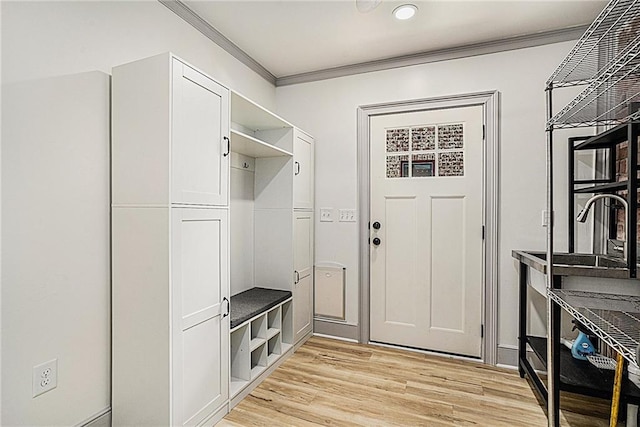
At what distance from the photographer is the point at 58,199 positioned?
5.16ft

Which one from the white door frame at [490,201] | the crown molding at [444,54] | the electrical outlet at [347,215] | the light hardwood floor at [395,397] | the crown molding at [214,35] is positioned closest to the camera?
the light hardwood floor at [395,397]

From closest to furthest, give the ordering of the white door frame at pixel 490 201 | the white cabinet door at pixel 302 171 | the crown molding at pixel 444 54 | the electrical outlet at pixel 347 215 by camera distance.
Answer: the crown molding at pixel 444 54 < the white door frame at pixel 490 201 < the white cabinet door at pixel 302 171 < the electrical outlet at pixel 347 215

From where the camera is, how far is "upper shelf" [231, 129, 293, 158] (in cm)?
239

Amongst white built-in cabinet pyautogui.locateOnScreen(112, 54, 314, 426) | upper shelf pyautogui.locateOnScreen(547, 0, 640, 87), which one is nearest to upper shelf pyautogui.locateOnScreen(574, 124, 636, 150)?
upper shelf pyautogui.locateOnScreen(547, 0, 640, 87)

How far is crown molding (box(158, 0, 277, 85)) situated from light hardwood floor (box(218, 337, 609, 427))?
251 cm

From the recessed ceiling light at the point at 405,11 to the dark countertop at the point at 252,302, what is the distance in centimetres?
221

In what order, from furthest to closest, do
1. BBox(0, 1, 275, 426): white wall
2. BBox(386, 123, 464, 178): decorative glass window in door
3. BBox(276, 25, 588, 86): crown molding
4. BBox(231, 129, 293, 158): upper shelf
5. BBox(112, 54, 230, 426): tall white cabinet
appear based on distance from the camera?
BBox(386, 123, 464, 178): decorative glass window in door
BBox(276, 25, 588, 86): crown molding
BBox(231, 129, 293, 158): upper shelf
BBox(112, 54, 230, 426): tall white cabinet
BBox(0, 1, 275, 426): white wall

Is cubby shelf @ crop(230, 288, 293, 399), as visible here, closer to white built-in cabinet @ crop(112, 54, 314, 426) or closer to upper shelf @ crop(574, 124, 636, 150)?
white built-in cabinet @ crop(112, 54, 314, 426)

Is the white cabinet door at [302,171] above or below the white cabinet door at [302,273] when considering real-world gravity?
above

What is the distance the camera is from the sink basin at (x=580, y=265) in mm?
1656

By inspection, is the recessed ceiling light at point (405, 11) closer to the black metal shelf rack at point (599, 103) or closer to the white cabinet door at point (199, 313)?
the black metal shelf rack at point (599, 103)

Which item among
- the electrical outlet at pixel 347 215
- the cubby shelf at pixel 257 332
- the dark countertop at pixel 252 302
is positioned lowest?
the cubby shelf at pixel 257 332

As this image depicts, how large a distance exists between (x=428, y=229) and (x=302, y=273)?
1.15 m

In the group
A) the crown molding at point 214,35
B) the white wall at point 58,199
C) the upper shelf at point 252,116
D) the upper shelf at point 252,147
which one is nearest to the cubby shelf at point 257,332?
the white wall at point 58,199
